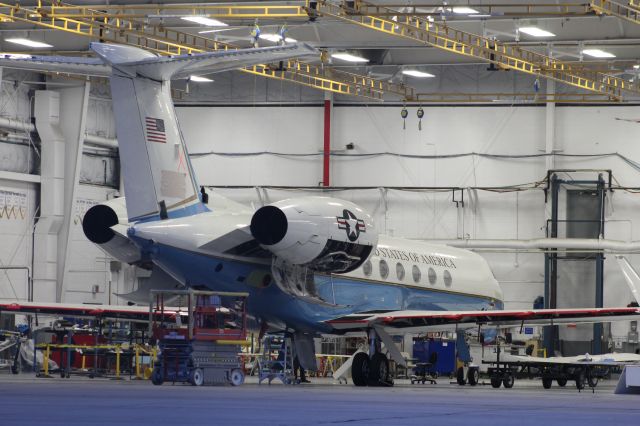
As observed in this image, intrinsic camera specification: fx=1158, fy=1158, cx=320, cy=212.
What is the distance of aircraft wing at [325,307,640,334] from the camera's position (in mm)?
26266

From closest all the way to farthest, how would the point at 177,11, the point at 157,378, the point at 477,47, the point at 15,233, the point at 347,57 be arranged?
Answer: the point at 157,378 < the point at 477,47 < the point at 177,11 < the point at 347,57 < the point at 15,233

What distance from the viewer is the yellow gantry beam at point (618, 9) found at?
1277 inches

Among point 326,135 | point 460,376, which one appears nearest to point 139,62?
point 460,376

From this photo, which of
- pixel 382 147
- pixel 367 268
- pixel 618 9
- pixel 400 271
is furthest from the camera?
pixel 382 147

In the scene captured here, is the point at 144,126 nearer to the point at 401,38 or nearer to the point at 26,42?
the point at 401,38

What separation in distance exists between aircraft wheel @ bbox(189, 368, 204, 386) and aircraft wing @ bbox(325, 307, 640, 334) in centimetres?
423

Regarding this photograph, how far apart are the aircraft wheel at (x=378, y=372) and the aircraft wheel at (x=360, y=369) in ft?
0.49

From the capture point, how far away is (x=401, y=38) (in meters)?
40.2

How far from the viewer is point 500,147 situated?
46.8 m

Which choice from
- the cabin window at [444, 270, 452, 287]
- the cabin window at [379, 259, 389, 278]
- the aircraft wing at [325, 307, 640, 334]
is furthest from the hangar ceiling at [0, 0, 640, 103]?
the aircraft wing at [325, 307, 640, 334]

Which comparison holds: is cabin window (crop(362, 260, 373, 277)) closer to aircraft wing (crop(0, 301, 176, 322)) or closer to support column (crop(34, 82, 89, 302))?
aircraft wing (crop(0, 301, 176, 322))

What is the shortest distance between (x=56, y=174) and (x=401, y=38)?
14.4 m

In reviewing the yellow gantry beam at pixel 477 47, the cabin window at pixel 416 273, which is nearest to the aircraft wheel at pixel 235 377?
the cabin window at pixel 416 273

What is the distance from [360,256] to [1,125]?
21.2 meters
